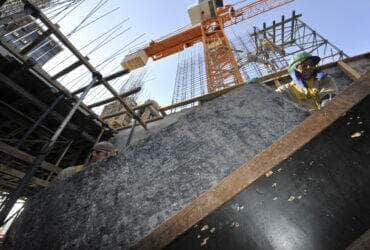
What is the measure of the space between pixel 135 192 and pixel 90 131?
4888 mm

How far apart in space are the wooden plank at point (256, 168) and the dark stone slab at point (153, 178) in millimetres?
1114

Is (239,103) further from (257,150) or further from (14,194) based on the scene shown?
(14,194)

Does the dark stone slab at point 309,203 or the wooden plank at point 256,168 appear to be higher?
the wooden plank at point 256,168

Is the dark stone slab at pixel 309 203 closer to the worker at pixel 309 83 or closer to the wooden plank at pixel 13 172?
the worker at pixel 309 83

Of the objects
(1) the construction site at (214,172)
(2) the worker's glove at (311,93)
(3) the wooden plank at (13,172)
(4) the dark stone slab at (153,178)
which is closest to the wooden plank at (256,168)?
(1) the construction site at (214,172)

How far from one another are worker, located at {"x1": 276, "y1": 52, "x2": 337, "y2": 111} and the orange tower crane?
5.28 m

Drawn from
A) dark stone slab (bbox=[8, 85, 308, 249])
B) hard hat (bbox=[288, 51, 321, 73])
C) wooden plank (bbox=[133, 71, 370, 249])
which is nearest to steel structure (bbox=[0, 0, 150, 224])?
dark stone slab (bbox=[8, 85, 308, 249])

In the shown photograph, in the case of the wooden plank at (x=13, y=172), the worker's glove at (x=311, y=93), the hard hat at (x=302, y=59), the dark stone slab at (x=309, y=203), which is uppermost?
the dark stone slab at (x=309, y=203)

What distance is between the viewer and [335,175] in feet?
4.19

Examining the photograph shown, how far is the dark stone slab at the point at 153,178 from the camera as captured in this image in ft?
7.50

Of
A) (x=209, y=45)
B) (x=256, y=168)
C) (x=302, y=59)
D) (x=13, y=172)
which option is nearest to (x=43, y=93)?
(x=13, y=172)

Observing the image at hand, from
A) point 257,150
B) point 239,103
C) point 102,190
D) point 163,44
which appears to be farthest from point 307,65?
point 163,44

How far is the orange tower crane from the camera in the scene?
11.0m

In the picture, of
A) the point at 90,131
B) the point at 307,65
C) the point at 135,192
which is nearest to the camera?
the point at 135,192
